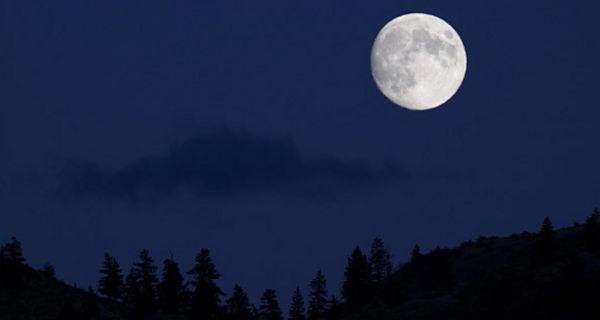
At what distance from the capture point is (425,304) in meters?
81.1

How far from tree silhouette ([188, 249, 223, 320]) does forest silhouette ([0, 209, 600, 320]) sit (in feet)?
0.35

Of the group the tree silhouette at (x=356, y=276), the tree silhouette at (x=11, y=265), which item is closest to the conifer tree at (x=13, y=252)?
the tree silhouette at (x=11, y=265)

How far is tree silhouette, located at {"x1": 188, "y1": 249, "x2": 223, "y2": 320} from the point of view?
95625mm

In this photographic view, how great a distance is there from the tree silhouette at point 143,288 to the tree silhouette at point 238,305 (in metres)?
8.58

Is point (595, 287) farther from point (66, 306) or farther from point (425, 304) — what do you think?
point (66, 306)

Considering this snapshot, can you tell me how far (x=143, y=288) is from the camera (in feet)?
332

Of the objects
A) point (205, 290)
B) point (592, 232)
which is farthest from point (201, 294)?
point (592, 232)

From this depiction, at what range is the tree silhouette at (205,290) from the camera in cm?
9562

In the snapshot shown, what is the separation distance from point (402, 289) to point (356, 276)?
2259 centimetres

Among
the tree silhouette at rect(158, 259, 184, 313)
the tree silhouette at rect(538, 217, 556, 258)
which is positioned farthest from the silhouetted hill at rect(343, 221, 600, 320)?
the tree silhouette at rect(158, 259, 184, 313)

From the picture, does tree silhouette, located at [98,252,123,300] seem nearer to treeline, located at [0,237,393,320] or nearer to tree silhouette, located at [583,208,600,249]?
treeline, located at [0,237,393,320]

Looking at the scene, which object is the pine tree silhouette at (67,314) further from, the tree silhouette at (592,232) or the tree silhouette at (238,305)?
the tree silhouette at (592,232)

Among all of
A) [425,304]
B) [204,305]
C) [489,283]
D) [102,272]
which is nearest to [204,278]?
[204,305]

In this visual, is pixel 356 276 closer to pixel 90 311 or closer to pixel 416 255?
pixel 416 255
